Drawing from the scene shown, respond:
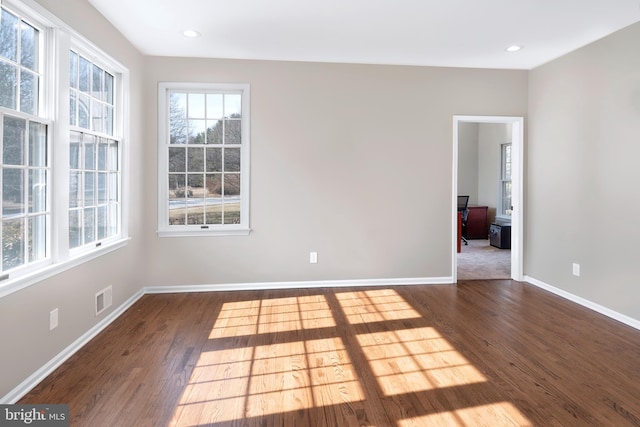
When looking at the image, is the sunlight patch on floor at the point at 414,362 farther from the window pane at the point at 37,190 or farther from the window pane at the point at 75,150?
the window pane at the point at 75,150

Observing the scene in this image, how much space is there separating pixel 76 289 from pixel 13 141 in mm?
1163

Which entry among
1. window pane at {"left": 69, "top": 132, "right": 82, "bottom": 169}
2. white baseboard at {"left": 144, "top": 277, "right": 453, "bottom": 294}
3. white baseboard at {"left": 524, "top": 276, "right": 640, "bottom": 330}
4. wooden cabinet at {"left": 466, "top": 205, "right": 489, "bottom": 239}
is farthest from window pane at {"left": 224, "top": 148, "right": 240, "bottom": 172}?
wooden cabinet at {"left": 466, "top": 205, "right": 489, "bottom": 239}

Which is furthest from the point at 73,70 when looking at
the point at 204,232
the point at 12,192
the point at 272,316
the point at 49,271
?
the point at 272,316

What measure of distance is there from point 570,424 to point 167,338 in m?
2.75

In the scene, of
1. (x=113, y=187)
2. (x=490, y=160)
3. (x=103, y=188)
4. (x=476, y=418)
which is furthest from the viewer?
(x=490, y=160)

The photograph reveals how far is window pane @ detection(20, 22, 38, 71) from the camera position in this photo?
231cm

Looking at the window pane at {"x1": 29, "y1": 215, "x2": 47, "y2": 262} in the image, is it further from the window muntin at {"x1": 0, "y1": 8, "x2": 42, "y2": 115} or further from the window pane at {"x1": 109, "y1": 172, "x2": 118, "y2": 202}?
the window pane at {"x1": 109, "y1": 172, "x2": 118, "y2": 202}

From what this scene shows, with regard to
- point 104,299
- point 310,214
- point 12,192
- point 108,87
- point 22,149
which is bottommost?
point 104,299

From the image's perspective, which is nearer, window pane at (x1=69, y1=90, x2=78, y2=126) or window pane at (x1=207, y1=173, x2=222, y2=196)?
window pane at (x1=69, y1=90, x2=78, y2=126)

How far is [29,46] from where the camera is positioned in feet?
7.81

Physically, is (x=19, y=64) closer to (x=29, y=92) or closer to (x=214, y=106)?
(x=29, y=92)

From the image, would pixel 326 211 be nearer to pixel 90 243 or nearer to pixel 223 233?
pixel 223 233

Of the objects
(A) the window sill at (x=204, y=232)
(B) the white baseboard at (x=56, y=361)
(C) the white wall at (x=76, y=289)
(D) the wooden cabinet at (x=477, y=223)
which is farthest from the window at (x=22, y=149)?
(D) the wooden cabinet at (x=477, y=223)

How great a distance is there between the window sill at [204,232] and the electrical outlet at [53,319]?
1801mm
